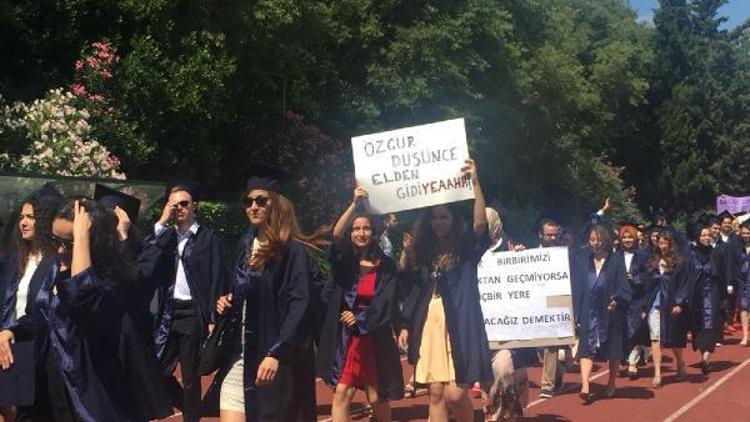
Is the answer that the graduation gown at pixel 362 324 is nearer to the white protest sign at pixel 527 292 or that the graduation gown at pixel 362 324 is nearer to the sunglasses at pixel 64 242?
the white protest sign at pixel 527 292

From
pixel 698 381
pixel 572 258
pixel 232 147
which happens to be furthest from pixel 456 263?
pixel 232 147

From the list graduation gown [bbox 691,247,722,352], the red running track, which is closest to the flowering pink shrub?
the red running track

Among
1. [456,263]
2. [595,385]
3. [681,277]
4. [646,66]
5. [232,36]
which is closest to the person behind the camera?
[456,263]

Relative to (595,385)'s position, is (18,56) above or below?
above

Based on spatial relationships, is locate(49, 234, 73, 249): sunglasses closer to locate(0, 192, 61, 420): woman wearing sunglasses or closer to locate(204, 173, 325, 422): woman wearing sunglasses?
locate(0, 192, 61, 420): woman wearing sunglasses

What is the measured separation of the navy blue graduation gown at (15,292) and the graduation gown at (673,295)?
8295 mm

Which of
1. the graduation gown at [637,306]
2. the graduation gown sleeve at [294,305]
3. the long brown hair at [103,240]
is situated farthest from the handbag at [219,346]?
the graduation gown at [637,306]

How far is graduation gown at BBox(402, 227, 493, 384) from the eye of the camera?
6824 millimetres

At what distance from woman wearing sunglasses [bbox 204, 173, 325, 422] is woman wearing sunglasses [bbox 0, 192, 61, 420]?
3.24ft

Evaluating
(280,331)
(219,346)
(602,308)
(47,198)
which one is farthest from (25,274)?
(602,308)

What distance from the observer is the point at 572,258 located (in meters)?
10.6

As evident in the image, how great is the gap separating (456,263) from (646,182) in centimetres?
4904

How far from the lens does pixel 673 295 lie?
13148mm

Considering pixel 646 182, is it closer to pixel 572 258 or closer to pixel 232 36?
pixel 232 36
